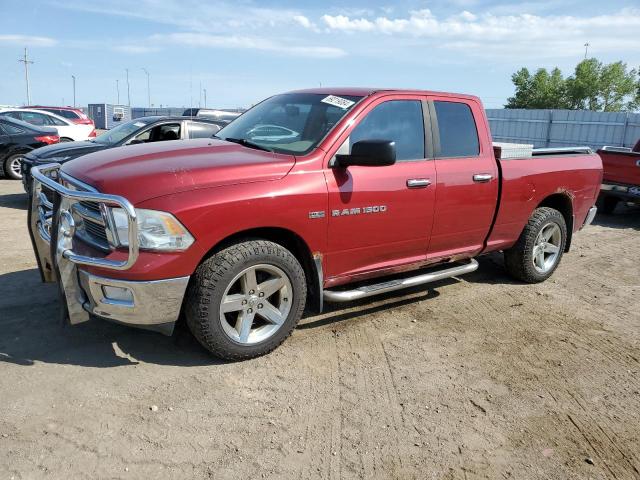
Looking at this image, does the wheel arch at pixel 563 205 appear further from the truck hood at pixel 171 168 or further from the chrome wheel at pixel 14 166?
the chrome wheel at pixel 14 166

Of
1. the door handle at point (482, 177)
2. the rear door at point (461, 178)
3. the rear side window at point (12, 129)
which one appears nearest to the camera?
the rear door at point (461, 178)

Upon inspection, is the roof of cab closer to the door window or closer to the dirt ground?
the dirt ground

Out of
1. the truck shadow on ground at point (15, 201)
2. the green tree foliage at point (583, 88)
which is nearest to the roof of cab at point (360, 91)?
the truck shadow on ground at point (15, 201)

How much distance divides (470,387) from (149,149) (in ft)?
9.45

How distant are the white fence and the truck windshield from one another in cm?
1672

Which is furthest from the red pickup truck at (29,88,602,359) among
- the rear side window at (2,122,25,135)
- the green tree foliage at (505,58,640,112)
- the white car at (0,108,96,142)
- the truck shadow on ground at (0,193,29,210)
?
the green tree foliage at (505,58,640,112)

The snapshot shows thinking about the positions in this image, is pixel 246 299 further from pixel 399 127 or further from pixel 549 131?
pixel 549 131

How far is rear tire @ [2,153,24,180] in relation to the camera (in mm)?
11422

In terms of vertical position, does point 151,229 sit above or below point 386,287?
above

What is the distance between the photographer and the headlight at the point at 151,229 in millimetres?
3111

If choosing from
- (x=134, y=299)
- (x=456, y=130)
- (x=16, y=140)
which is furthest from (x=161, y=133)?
(x=134, y=299)

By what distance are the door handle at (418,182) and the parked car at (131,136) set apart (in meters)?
4.94

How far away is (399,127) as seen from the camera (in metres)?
4.35

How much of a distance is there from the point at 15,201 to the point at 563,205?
8.91 m
